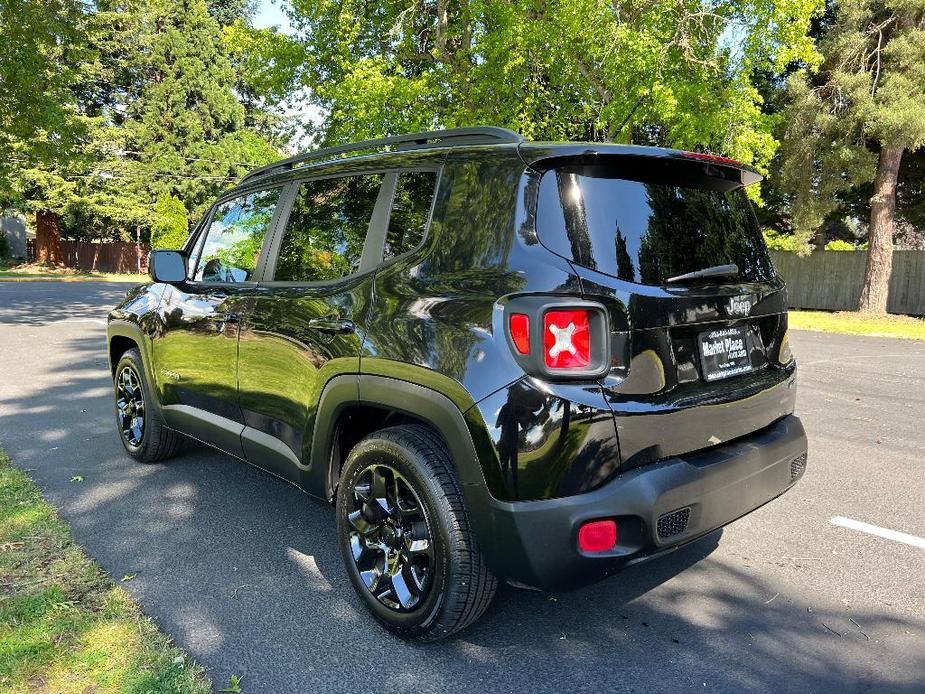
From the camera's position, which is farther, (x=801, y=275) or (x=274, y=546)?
(x=801, y=275)

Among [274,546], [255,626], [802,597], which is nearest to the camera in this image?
[255,626]

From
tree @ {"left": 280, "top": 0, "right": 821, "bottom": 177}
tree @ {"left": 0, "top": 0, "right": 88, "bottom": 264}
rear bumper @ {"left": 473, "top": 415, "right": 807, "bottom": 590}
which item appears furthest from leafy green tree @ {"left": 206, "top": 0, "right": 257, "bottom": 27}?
rear bumper @ {"left": 473, "top": 415, "right": 807, "bottom": 590}

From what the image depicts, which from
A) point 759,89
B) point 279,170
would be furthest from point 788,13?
point 279,170

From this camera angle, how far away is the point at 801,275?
22797 mm

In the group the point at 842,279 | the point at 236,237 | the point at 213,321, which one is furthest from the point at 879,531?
the point at 842,279

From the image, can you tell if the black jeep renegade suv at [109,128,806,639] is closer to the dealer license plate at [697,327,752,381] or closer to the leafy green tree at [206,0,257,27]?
the dealer license plate at [697,327,752,381]

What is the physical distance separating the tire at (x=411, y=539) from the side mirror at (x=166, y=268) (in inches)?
77.1

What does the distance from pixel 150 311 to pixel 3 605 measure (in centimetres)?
207

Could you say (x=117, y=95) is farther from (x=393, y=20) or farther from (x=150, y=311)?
(x=150, y=311)

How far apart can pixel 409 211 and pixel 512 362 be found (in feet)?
3.04

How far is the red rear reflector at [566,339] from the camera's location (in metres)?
2.20

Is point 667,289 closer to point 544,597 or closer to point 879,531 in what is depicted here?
point 544,597

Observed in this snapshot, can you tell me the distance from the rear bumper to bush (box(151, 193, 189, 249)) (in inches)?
1341

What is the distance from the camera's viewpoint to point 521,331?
2.23 metres
